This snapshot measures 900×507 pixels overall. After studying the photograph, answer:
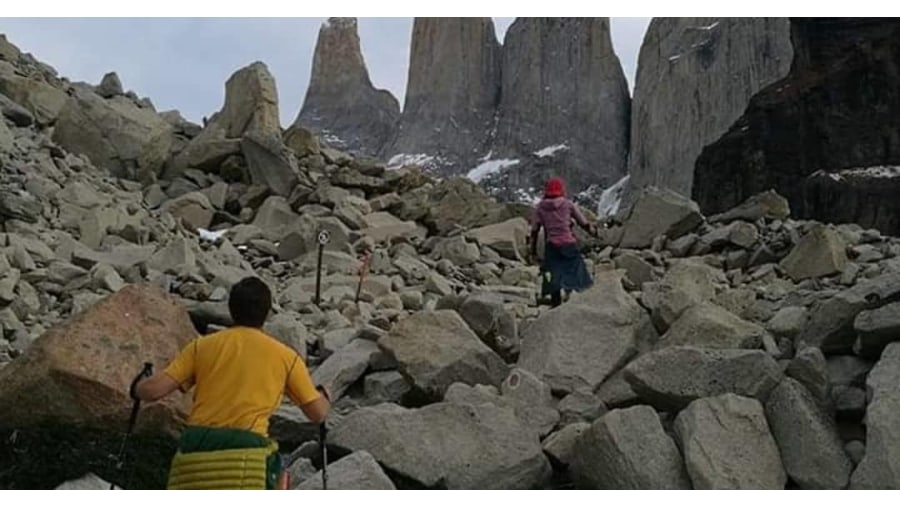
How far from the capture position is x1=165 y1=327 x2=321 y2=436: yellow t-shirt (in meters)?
4.24

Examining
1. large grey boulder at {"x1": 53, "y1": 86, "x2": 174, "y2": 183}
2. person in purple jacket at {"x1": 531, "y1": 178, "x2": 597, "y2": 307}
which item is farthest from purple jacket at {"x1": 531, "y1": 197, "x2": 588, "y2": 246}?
large grey boulder at {"x1": 53, "y1": 86, "x2": 174, "y2": 183}

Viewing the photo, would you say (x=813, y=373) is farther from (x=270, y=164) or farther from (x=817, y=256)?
(x=270, y=164)

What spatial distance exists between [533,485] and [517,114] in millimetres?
60127

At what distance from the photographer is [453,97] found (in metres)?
66.7

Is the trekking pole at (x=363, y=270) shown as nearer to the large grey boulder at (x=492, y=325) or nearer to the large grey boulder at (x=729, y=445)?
the large grey boulder at (x=492, y=325)

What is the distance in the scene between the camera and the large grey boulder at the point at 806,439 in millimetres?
5559

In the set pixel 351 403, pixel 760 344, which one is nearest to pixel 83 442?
pixel 351 403

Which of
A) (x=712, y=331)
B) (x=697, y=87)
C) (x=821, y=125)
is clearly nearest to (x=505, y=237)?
(x=712, y=331)

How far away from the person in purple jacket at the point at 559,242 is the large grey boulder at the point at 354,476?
15.5ft

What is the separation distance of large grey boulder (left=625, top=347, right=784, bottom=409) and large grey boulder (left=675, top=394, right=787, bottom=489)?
0.91ft

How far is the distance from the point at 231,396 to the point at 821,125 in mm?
39060

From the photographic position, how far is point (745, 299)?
9289 millimetres

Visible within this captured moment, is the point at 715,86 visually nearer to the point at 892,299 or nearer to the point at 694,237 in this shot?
the point at 694,237

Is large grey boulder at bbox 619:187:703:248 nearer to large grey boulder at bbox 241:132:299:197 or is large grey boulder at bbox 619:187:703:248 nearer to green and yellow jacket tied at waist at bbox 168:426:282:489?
large grey boulder at bbox 241:132:299:197
